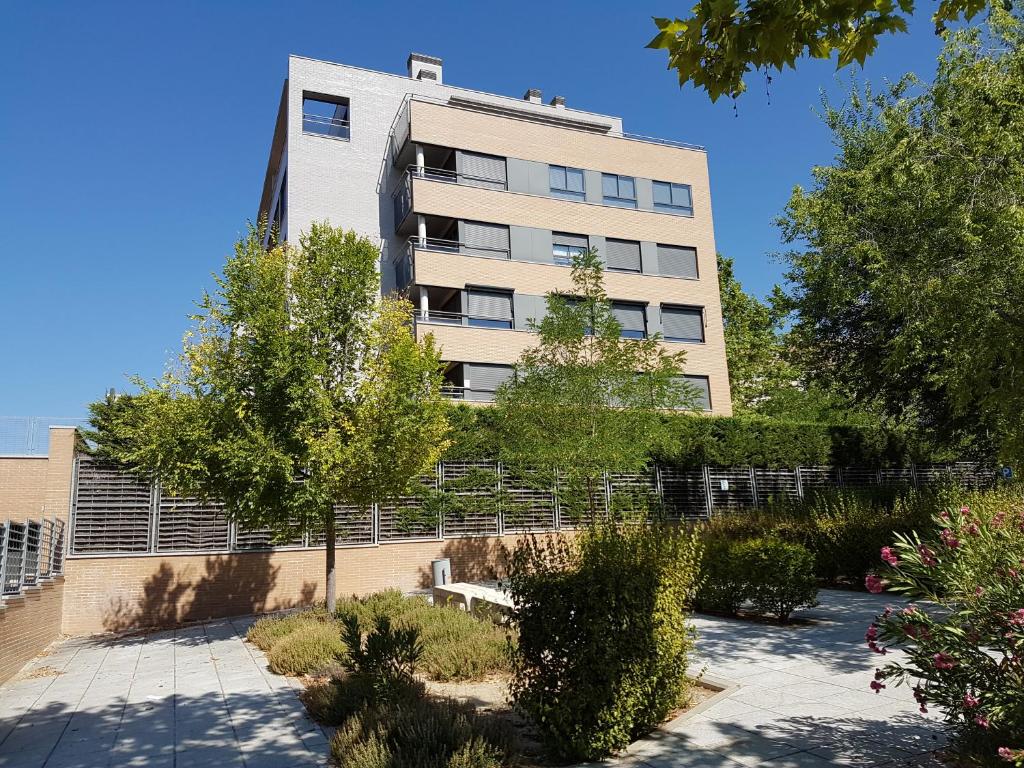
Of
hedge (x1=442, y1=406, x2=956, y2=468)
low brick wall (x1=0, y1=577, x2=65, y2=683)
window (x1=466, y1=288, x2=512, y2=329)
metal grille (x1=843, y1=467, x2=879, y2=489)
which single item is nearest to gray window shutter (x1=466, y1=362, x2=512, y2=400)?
window (x1=466, y1=288, x2=512, y2=329)

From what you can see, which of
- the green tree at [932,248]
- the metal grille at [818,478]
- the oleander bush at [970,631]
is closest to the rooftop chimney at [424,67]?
the green tree at [932,248]

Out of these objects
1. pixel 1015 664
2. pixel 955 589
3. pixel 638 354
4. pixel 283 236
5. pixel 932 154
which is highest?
pixel 283 236

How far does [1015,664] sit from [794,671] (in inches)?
149

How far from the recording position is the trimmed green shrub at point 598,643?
5.35 metres

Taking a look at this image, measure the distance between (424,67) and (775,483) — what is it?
23.9 meters

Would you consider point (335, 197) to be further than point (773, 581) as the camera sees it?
Yes

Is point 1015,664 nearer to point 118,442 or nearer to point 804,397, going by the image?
point 118,442

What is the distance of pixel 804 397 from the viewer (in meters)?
39.4

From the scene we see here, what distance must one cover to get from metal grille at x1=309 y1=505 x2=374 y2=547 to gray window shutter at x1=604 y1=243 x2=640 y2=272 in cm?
1606

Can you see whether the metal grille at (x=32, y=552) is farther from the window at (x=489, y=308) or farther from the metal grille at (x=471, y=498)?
the window at (x=489, y=308)

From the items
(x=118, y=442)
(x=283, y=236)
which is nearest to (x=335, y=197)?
(x=283, y=236)

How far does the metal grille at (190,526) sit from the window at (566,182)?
18.6 metres

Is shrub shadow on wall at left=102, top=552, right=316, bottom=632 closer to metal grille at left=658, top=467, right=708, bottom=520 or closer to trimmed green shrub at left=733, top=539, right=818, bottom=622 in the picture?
trimmed green shrub at left=733, top=539, right=818, bottom=622

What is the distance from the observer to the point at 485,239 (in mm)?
26656
